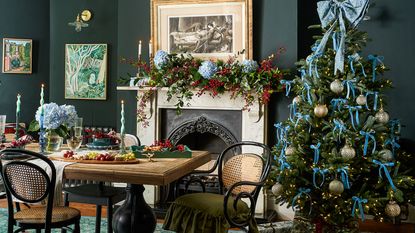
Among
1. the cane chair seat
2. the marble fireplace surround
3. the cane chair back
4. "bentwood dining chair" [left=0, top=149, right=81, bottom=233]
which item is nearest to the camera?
"bentwood dining chair" [left=0, top=149, right=81, bottom=233]

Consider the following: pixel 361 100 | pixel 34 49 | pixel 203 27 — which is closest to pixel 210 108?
pixel 203 27

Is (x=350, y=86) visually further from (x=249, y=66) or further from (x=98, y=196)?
(x=98, y=196)

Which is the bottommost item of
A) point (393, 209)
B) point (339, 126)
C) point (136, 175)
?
point (393, 209)

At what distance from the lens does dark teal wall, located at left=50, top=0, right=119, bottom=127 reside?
646 cm

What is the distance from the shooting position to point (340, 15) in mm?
3832

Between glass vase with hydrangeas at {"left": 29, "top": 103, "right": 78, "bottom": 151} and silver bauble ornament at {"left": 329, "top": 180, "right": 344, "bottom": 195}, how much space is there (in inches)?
74.1

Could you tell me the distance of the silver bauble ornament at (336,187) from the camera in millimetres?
3438

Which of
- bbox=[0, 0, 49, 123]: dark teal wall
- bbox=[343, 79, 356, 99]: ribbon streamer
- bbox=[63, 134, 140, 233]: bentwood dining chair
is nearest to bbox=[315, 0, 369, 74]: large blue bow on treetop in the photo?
bbox=[343, 79, 356, 99]: ribbon streamer

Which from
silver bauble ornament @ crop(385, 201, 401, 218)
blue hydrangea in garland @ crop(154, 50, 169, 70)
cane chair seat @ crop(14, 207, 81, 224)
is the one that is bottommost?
silver bauble ornament @ crop(385, 201, 401, 218)

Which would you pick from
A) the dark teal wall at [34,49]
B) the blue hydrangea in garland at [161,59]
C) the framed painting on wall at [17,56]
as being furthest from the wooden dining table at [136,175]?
the framed painting on wall at [17,56]

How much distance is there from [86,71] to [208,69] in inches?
105

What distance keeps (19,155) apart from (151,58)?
7.46 feet

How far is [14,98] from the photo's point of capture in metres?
6.82

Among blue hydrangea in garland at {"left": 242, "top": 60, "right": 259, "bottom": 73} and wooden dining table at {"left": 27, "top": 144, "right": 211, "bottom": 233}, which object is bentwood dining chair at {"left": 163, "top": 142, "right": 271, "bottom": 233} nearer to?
wooden dining table at {"left": 27, "top": 144, "right": 211, "bottom": 233}
